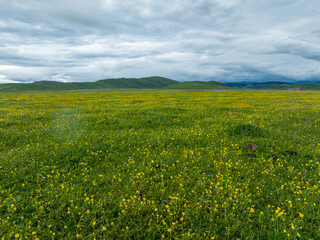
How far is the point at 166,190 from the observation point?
5.29 m

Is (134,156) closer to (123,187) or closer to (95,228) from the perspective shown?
(123,187)

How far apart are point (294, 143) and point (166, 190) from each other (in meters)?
7.59

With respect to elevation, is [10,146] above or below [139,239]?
above

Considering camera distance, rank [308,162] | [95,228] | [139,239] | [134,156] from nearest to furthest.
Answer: [139,239] → [95,228] → [308,162] → [134,156]

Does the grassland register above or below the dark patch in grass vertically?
below

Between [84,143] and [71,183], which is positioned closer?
[71,183]

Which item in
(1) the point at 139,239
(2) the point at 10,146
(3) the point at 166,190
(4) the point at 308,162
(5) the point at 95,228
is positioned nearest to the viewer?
(1) the point at 139,239

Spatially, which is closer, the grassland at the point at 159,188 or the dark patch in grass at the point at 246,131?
the grassland at the point at 159,188

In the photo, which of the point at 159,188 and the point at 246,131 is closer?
the point at 159,188

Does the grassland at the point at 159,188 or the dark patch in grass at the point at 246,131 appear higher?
the dark patch in grass at the point at 246,131

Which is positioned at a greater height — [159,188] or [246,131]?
[246,131]

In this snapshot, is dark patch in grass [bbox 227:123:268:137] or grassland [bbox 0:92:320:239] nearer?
grassland [bbox 0:92:320:239]

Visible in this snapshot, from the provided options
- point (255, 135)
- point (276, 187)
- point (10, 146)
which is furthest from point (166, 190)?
point (10, 146)

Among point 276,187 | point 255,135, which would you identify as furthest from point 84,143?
point 255,135
